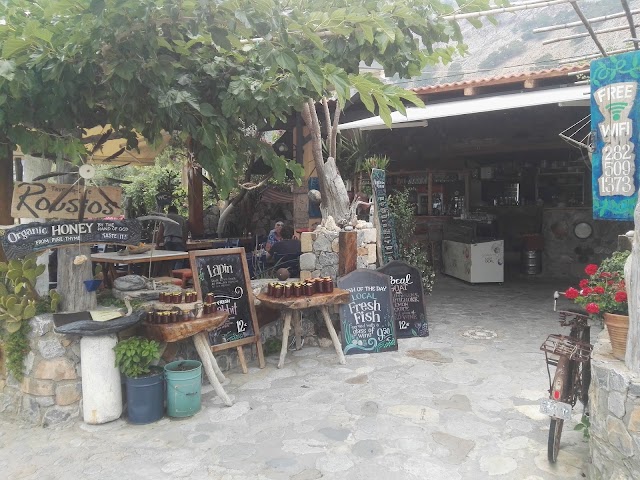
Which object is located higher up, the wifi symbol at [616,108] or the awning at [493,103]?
the awning at [493,103]

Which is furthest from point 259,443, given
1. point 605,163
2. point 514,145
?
point 514,145

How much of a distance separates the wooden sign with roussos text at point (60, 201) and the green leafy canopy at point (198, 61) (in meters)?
0.32

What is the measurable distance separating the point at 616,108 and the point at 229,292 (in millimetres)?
3841

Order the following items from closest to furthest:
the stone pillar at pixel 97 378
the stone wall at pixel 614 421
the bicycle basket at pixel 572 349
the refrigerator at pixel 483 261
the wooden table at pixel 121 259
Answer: the stone wall at pixel 614 421
the bicycle basket at pixel 572 349
the stone pillar at pixel 97 378
the wooden table at pixel 121 259
the refrigerator at pixel 483 261

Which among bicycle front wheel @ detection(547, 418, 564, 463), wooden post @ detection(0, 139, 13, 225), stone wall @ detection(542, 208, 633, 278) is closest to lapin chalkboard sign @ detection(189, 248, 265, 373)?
wooden post @ detection(0, 139, 13, 225)

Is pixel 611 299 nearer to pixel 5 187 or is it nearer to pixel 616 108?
pixel 616 108

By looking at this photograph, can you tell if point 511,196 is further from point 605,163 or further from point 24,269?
point 24,269

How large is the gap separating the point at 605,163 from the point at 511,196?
7657 millimetres

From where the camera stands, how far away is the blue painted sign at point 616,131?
387cm

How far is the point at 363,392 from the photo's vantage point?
4.60m

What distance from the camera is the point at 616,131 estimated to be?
4020mm

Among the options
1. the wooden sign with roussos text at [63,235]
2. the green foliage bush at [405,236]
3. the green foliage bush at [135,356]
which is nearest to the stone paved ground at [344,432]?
the green foliage bush at [135,356]

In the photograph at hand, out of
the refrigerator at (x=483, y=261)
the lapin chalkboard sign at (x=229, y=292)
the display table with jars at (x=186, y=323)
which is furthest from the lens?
the refrigerator at (x=483, y=261)

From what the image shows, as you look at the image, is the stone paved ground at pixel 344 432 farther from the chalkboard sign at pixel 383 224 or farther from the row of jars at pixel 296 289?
the chalkboard sign at pixel 383 224
